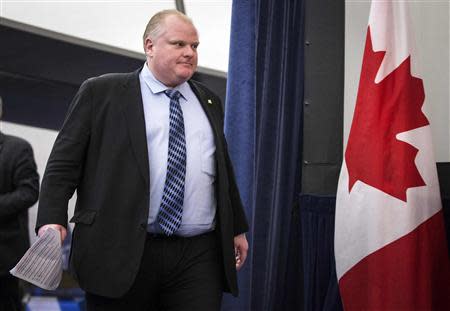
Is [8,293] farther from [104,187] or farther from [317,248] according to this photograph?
[104,187]

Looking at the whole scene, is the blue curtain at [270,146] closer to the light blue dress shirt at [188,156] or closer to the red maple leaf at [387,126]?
the red maple leaf at [387,126]

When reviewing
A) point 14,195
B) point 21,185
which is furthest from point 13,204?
point 21,185

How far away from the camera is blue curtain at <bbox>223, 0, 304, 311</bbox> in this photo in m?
2.76

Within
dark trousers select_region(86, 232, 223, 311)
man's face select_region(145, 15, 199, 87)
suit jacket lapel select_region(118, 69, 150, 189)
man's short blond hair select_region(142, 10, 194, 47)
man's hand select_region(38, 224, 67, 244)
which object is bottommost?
dark trousers select_region(86, 232, 223, 311)

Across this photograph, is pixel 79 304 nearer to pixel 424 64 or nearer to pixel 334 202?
pixel 334 202

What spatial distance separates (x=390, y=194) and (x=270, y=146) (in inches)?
26.4

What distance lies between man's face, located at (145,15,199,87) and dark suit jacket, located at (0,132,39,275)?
142 cm

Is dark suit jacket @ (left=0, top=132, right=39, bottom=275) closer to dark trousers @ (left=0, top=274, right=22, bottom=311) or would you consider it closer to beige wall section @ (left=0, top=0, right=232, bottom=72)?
dark trousers @ (left=0, top=274, right=22, bottom=311)

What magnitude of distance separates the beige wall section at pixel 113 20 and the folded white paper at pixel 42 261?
360cm

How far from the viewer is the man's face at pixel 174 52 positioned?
193cm

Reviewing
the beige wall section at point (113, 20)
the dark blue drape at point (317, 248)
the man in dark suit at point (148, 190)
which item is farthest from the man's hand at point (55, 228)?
the beige wall section at point (113, 20)

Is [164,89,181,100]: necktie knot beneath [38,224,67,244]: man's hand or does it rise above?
above

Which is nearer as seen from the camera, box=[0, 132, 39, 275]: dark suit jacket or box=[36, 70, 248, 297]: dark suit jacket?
box=[36, 70, 248, 297]: dark suit jacket

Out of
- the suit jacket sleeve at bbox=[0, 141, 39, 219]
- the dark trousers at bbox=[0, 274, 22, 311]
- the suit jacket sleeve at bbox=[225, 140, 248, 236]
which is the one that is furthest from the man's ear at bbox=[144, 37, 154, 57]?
the dark trousers at bbox=[0, 274, 22, 311]
